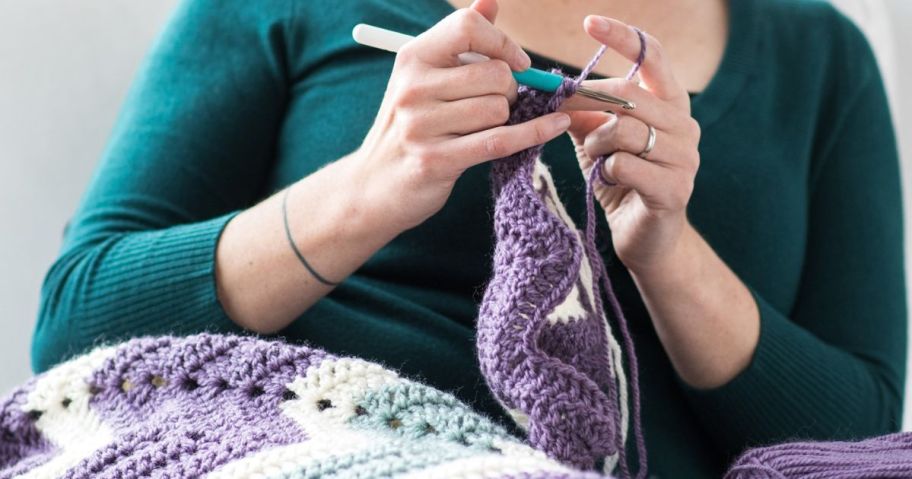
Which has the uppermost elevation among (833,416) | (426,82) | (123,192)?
(426,82)

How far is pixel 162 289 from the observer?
741 mm

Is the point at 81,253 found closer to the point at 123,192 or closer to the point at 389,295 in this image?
the point at 123,192

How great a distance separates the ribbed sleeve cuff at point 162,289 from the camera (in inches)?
28.9

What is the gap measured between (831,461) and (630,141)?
251 millimetres

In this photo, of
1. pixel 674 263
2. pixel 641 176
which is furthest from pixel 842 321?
pixel 641 176

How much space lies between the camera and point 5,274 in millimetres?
945

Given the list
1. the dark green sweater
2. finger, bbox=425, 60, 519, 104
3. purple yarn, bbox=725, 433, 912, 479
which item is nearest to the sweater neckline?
the dark green sweater

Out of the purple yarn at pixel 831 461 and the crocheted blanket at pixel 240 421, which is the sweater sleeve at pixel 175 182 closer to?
the crocheted blanket at pixel 240 421

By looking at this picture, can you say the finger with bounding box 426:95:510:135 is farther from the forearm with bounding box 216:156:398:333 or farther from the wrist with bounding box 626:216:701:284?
the wrist with bounding box 626:216:701:284

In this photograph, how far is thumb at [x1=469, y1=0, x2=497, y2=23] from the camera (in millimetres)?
626

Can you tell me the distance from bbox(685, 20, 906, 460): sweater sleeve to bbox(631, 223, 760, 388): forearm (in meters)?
0.02

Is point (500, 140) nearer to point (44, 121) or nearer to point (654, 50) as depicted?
point (654, 50)

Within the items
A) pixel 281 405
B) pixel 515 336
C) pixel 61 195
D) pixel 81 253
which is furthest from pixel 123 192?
pixel 515 336

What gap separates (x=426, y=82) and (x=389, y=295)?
0.25m
